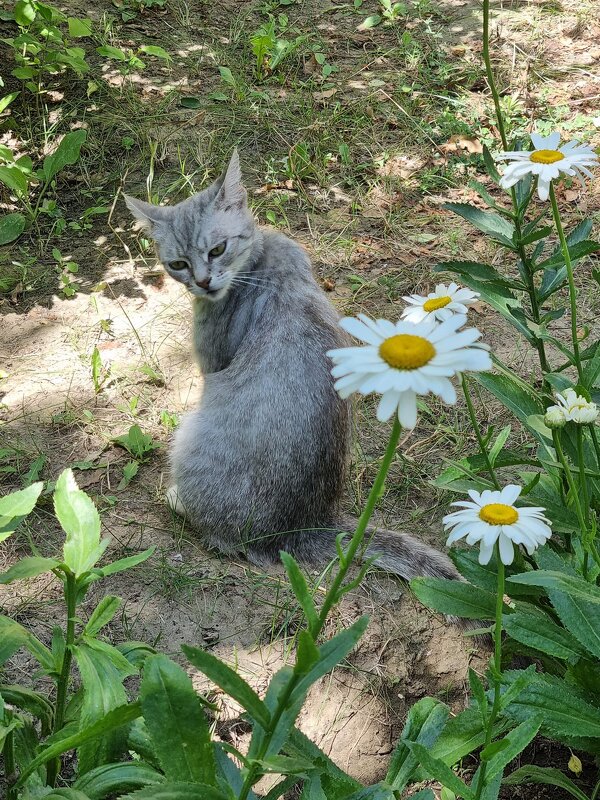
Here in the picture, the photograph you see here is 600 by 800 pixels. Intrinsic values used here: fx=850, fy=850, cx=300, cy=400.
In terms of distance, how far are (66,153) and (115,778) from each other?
393 centimetres

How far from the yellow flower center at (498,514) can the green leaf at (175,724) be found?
1.93 ft

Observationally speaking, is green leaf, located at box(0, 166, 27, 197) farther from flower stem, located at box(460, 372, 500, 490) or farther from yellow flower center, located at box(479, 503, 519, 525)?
yellow flower center, located at box(479, 503, 519, 525)

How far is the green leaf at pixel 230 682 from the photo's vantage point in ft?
3.92

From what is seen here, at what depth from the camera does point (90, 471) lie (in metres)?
3.58

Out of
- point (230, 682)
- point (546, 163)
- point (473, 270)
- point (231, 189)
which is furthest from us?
point (231, 189)

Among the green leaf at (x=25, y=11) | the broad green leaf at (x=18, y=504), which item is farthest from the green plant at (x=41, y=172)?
the broad green leaf at (x=18, y=504)

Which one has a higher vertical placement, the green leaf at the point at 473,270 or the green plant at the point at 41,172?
the green leaf at the point at 473,270

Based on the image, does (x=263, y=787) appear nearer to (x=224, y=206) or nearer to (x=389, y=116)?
(x=224, y=206)

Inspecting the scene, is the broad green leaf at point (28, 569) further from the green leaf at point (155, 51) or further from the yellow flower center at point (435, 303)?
the green leaf at point (155, 51)

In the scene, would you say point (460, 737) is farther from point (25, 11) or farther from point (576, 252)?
point (25, 11)

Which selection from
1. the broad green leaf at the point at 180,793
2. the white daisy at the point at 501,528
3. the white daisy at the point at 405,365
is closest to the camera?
the white daisy at the point at 405,365

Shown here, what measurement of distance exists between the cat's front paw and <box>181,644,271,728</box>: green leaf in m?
2.14

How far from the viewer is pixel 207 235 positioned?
139 inches

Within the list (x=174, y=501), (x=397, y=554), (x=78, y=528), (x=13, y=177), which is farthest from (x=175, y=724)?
(x=13, y=177)
